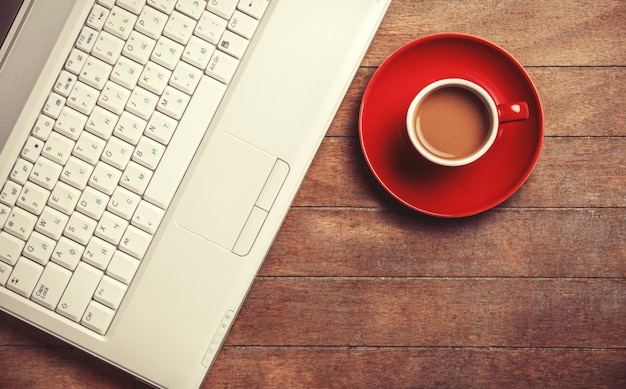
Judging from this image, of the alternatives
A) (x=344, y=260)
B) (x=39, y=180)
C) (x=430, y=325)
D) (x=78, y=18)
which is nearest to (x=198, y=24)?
(x=78, y=18)

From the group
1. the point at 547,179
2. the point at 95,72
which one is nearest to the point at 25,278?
the point at 95,72

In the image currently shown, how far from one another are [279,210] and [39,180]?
252mm

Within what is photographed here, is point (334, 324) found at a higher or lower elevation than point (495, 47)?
lower

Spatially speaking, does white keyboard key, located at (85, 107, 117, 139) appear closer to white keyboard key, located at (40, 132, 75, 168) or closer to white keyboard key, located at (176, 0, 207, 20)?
white keyboard key, located at (40, 132, 75, 168)

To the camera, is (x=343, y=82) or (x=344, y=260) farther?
(x=344, y=260)

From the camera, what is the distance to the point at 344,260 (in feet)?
2.30

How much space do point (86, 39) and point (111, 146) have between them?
12 centimetres

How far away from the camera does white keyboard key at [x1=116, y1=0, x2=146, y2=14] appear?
1.90ft

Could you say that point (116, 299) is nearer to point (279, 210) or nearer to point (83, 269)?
point (83, 269)

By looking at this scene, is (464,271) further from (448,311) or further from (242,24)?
(242,24)

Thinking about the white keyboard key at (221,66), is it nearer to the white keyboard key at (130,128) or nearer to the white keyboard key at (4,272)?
the white keyboard key at (130,128)

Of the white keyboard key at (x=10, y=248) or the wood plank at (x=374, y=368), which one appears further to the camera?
the wood plank at (x=374, y=368)

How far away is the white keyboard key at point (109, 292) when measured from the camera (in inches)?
22.1

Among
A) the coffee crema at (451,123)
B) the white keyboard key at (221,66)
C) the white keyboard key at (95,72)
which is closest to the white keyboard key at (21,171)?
the white keyboard key at (95,72)
